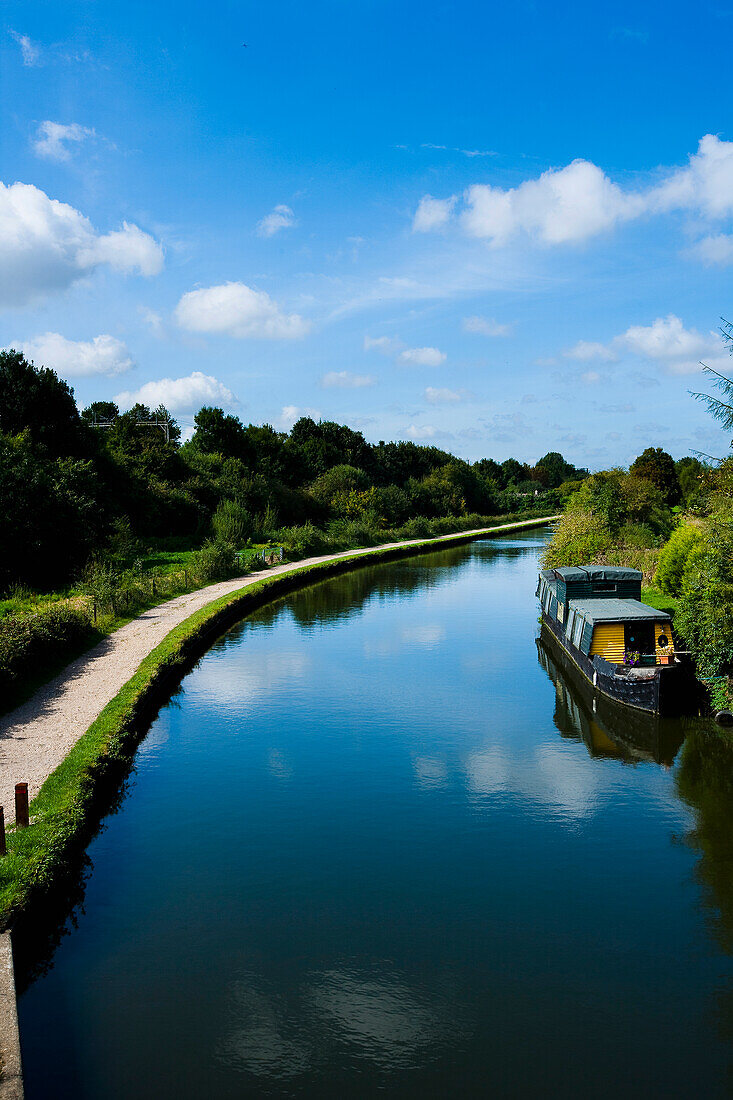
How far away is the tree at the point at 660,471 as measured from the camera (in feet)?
174

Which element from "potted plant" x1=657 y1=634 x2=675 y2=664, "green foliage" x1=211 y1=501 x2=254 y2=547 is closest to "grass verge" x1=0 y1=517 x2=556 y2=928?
"potted plant" x1=657 y1=634 x2=675 y2=664

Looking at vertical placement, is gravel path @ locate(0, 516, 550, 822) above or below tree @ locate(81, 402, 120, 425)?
below

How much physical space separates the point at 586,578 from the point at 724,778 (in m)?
Answer: 9.76

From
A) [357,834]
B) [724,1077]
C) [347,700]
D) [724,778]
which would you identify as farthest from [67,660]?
[724,1077]

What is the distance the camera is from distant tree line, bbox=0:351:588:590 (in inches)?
1075

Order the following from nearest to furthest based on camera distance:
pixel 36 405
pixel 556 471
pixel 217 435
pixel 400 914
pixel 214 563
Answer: pixel 400 914, pixel 214 563, pixel 36 405, pixel 217 435, pixel 556 471

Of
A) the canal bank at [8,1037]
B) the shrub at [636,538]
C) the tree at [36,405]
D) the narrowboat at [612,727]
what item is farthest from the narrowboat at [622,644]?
the tree at [36,405]

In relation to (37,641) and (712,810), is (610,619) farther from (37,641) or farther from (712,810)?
(37,641)

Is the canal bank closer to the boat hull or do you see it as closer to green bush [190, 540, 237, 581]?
the boat hull

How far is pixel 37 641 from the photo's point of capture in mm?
17172

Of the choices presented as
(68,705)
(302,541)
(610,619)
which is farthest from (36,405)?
(610,619)

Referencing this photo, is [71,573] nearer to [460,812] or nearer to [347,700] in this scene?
[347,700]

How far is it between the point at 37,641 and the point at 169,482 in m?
32.8

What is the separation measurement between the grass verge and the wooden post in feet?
0.38
